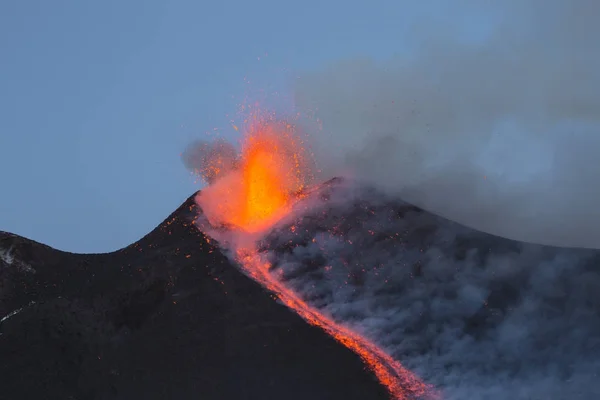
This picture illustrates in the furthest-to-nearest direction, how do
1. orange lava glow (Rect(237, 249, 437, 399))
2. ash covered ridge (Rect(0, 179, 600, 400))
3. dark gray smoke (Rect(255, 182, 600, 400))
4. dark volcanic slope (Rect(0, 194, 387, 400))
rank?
dark volcanic slope (Rect(0, 194, 387, 400)) → ash covered ridge (Rect(0, 179, 600, 400)) → dark gray smoke (Rect(255, 182, 600, 400)) → orange lava glow (Rect(237, 249, 437, 399))

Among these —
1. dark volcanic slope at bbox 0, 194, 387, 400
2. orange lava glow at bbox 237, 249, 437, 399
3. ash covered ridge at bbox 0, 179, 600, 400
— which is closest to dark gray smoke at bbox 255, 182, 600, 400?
ash covered ridge at bbox 0, 179, 600, 400

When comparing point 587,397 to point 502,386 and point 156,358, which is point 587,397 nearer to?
point 502,386

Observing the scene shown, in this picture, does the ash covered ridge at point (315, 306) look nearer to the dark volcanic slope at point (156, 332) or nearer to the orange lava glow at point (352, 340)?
the dark volcanic slope at point (156, 332)

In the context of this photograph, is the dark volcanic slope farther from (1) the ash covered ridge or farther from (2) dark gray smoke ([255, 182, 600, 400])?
(2) dark gray smoke ([255, 182, 600, 400])

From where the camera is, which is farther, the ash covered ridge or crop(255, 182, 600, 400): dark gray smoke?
the ash covered ridge

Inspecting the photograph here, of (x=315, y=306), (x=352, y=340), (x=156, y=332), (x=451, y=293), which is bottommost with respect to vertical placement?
(x=156, y=332)

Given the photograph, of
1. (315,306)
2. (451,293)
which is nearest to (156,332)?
(315,306)

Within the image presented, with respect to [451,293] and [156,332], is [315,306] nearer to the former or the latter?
[451,293]

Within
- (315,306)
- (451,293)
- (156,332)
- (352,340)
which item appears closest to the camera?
(352,340)
